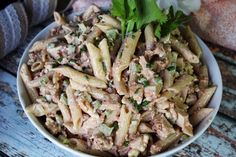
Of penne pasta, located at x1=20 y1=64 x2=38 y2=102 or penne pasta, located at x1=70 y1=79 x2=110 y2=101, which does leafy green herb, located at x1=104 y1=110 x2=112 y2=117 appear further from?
penne pasta, located at x1=20 y1=64 x2=38 y2=102

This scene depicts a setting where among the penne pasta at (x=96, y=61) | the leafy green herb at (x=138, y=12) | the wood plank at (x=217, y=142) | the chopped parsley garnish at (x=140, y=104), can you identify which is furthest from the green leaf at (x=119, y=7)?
the wood plank at (x=217, y=142)

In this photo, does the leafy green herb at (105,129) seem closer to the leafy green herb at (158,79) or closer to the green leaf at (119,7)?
the leafy green herb at (158,79)

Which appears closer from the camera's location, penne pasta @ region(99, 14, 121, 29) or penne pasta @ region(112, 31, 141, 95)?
penne pasta @ region(112, 31, 141, 95)

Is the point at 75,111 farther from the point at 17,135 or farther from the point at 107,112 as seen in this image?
the point at 17,135

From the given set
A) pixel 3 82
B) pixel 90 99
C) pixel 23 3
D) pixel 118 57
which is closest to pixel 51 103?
pixel 90 99

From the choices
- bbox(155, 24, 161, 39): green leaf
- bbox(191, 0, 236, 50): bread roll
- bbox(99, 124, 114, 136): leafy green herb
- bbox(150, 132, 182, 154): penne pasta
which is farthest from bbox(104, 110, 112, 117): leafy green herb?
bbox(191, 0, 236, 50): bread roll

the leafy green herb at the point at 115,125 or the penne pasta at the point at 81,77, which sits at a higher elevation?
the penne pasta at the point at 81,77

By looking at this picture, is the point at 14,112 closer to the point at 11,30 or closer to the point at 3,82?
the point at 3,82
